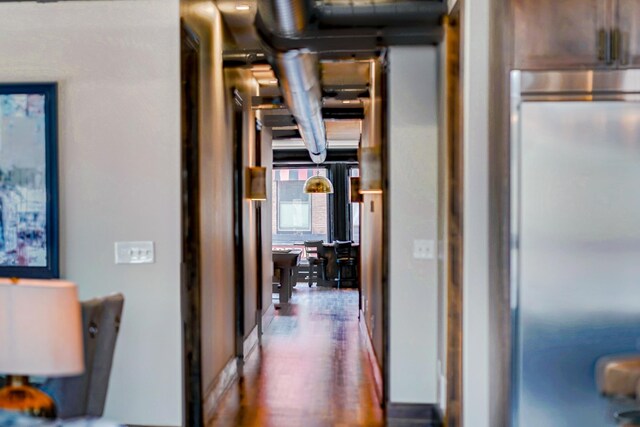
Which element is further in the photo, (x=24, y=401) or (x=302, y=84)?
(x=302, y=84)

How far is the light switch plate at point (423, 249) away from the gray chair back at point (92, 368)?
209 centimetres

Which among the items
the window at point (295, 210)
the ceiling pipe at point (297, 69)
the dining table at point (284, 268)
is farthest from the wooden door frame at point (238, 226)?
the window at point (295, 210)

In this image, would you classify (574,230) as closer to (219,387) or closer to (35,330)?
(35,330)

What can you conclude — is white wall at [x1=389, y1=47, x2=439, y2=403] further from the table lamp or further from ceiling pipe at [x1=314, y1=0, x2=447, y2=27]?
the table lamp

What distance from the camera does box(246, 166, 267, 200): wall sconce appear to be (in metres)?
5.57

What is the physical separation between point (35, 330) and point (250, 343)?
14.0ft

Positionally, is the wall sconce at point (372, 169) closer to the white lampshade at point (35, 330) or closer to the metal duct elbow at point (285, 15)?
the metal duct elbow at point (285, 15)

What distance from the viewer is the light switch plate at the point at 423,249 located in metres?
3.70

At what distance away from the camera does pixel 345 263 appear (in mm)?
10773

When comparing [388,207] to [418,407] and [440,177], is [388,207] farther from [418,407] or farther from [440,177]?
[418,407]

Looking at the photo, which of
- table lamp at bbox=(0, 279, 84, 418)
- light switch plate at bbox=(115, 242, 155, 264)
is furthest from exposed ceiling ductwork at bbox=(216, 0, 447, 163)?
table lamp at bbox=(0, 279, 84, 418)

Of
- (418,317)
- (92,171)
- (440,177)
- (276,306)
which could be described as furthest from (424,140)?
(276,306)

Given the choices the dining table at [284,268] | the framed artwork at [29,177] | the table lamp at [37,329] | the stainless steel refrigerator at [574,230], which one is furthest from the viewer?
the dining table at [284,268]

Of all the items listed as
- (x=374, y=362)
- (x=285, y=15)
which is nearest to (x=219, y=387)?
(x=374, y=362)
